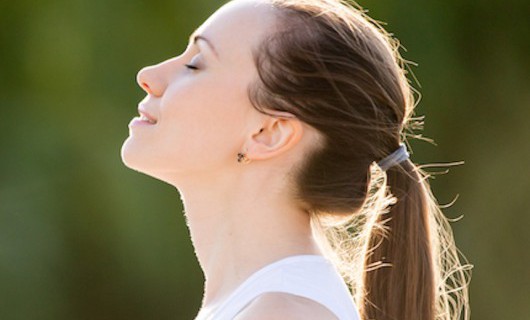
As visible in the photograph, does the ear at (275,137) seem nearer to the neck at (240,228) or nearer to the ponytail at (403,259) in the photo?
the neck at (240,228)

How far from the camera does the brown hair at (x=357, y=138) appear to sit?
1959mm

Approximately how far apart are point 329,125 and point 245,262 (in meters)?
0.27

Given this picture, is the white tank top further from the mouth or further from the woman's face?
the mouth

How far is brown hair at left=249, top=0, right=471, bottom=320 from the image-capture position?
196 cm

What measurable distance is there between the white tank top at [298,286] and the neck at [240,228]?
0.04 meters

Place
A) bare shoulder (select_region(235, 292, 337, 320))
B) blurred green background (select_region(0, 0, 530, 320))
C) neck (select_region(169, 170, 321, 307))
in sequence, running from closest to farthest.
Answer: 1. bare shoulder (select_region(235, 292, 337, 320))
2. neck (select_region(169, 170, 321, 307))
3. blurred green background (select_region(0, 0, 530, 320))

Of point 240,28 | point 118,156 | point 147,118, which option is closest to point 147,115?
point 147,118

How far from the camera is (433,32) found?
5.41 m

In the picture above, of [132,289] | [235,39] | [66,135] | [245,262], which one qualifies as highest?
[235,39]

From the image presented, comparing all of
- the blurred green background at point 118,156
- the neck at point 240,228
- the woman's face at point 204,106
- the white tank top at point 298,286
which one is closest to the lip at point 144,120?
the woman's face at point 204,106

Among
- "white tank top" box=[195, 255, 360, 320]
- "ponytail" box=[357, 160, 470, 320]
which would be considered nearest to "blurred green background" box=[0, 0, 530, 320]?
"ponytail" box=[357, 160, 470, 320]

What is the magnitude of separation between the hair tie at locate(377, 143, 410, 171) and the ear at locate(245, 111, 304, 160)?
0.59 feet

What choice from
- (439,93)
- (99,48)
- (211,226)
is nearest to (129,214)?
(99,48)

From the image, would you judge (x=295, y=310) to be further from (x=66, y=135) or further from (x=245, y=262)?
(x=66, y=135)
